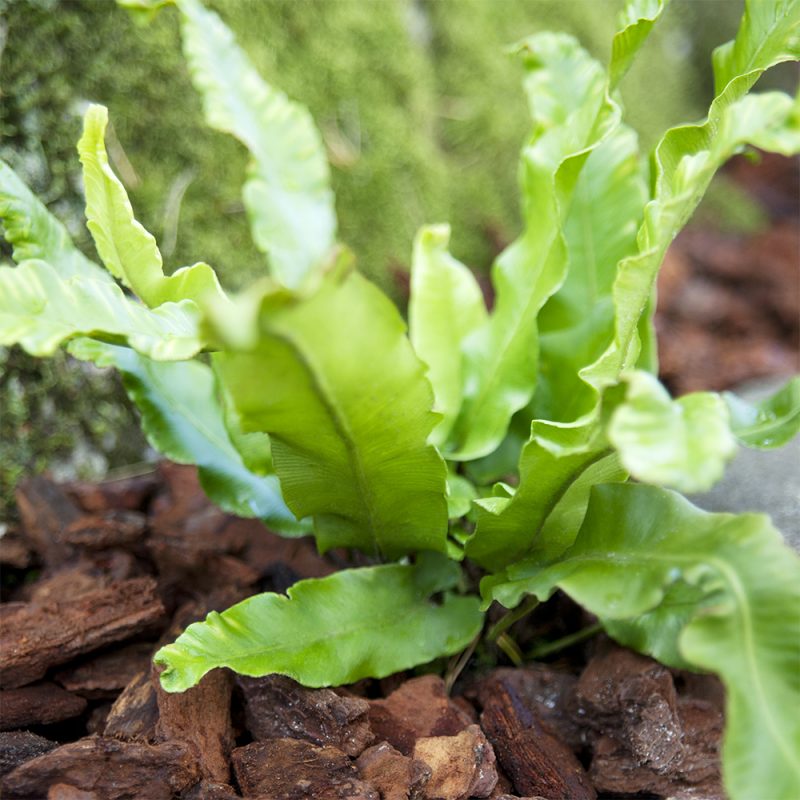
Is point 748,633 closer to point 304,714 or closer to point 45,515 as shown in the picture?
point 304,714

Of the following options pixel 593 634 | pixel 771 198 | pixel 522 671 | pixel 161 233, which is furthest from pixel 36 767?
pixel 771 198

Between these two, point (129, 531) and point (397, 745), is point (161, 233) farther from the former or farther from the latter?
point (397, 745)

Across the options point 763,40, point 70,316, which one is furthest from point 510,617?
point 763,40

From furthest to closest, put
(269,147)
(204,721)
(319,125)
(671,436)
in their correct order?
1. (319,125)
2. (269,147)
3. (204,721)
4. (671,436)

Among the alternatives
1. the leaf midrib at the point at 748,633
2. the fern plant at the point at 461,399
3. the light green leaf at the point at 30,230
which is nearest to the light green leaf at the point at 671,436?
the fern plant at the point at 461,399

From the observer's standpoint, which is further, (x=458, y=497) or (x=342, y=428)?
(x=458, y=497)

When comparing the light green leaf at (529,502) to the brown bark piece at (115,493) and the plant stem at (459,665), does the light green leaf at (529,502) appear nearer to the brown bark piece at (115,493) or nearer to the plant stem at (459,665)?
the plant stem at (459,665)

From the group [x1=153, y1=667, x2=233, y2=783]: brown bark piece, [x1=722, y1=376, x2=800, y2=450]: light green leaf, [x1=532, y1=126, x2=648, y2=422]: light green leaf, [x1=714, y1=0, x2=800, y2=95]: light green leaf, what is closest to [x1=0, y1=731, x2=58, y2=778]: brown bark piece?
[x1=153, y1=667, x2=233, y2=783]: brown bark piece

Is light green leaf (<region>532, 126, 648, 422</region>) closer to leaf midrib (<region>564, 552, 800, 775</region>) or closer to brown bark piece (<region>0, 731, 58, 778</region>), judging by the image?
leaf midrib (<region>564, 552, 800, 775</region>)
